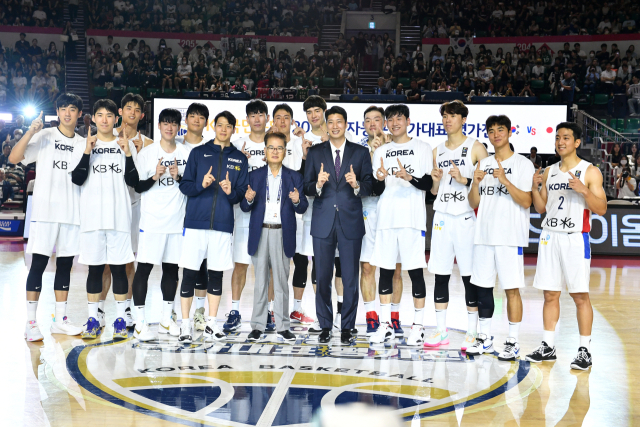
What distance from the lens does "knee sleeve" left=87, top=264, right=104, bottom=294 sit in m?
6.13

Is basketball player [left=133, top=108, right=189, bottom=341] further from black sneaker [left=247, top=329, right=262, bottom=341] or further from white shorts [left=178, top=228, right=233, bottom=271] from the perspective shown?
black sneaker [left=247, top=329, right=262, bottom=341]

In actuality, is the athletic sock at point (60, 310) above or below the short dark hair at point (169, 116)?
below

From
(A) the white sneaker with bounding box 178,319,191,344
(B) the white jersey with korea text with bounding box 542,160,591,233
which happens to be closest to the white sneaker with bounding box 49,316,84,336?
(A) the white sneaker with bounding box 178,319,191,344

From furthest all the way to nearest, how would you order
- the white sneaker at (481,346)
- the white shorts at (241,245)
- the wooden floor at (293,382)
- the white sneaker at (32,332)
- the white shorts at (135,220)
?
1. the white shorts at (135,220)
2. the white shorts at (241,245)
3. the white sneaker at (32,332)
4. the white sneaker at (481,346)
5. the wooden floor at (293,382)

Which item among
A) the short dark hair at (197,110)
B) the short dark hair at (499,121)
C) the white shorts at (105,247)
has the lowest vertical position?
the white shorts at (105,247)

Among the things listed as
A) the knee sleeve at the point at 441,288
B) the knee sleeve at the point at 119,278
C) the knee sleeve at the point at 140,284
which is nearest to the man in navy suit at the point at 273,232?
the knee sleeve at the point at 140,284

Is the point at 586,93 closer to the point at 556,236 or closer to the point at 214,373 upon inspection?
the point at 556,236

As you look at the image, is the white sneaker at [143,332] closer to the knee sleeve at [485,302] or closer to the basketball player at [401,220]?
the basketball player at [401,220]

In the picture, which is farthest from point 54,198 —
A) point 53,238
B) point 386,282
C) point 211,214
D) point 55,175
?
point 386,282

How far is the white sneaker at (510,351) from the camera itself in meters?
5.55

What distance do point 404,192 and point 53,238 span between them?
3.50 m

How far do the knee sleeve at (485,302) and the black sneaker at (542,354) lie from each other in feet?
1.66

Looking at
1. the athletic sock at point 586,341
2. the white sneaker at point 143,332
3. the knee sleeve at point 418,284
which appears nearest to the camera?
the athletic sock at point 586,341

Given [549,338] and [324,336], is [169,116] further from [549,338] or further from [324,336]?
[549,338]
